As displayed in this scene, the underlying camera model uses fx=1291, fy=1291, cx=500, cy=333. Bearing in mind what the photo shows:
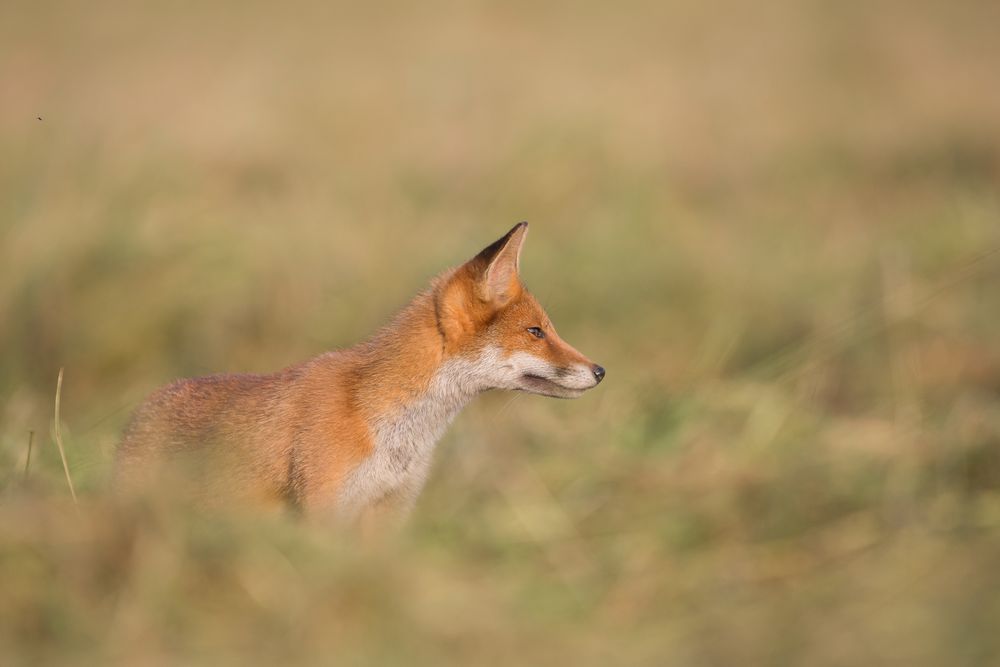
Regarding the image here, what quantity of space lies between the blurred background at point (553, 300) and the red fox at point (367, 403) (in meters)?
0.30

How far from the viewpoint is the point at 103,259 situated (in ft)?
30.3

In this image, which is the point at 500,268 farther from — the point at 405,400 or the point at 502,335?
the point at 405,400

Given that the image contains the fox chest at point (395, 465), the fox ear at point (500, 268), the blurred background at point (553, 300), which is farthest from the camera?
the fox ear at point (500, 268)

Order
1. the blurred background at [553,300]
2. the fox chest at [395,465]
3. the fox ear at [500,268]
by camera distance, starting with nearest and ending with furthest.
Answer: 1. the blurred background at [553,300]
2. the fox chest at [395,465]
3. the fox ear at [500,268]

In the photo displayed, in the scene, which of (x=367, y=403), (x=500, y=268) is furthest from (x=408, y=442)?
(x=500, y=268)

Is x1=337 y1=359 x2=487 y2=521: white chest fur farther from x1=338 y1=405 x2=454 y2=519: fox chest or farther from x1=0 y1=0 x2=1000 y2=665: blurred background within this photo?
x1=0 y1=0 x2=1000 y2=665: blurred background

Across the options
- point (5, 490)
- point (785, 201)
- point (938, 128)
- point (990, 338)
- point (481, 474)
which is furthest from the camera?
point (938, 128)

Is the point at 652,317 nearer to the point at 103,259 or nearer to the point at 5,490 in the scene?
the point at 103,259

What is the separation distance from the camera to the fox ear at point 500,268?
20.0 ft

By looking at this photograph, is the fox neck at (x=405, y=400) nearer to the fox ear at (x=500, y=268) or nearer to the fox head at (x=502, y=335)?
the fox head at (x=502, y=335)

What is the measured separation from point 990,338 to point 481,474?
16.7ft

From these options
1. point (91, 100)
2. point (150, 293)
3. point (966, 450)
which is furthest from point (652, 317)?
point (91, 100)

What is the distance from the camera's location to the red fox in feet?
18.8

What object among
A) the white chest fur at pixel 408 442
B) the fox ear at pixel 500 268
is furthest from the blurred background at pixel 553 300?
the fox ear at pixel 500 268
